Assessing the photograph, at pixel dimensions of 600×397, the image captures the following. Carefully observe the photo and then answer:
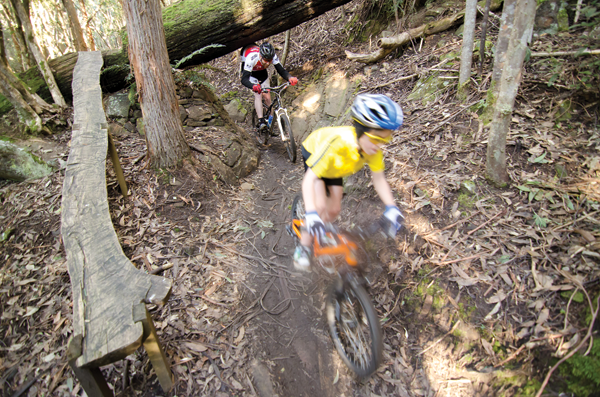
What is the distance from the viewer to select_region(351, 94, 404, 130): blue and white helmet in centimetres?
250

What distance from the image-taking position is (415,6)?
7.09 m

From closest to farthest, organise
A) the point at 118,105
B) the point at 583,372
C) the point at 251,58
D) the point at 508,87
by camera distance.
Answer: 1. the point at 583,372
2. the point at 508,87
3. the point at 118,105
4. the point at 251,58

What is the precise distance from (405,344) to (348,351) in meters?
0.58

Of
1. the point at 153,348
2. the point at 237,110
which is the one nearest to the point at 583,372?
the point at 153,348

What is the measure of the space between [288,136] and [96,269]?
189 inches

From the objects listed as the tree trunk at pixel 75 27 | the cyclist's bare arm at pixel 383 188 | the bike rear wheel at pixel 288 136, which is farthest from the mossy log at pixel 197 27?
the cyclist's bare arm at pixel 383 188

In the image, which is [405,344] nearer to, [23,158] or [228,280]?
[228,280]

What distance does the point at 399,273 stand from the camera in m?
3.30

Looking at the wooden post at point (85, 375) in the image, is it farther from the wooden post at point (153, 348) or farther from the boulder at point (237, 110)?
the boulder at point (237, 110)

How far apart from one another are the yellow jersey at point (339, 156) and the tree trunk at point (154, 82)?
298 cm

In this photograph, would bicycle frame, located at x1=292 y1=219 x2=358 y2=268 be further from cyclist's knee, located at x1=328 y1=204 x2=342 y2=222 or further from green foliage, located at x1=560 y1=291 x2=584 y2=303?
green foliage, located at x1=560 y1=291 x2=584 y2=303

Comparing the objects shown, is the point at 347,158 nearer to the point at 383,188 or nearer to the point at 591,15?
the point at 383,188

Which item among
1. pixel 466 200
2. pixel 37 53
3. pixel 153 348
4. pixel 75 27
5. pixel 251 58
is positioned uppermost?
pixel 75 27

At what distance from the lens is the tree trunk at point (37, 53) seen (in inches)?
224
